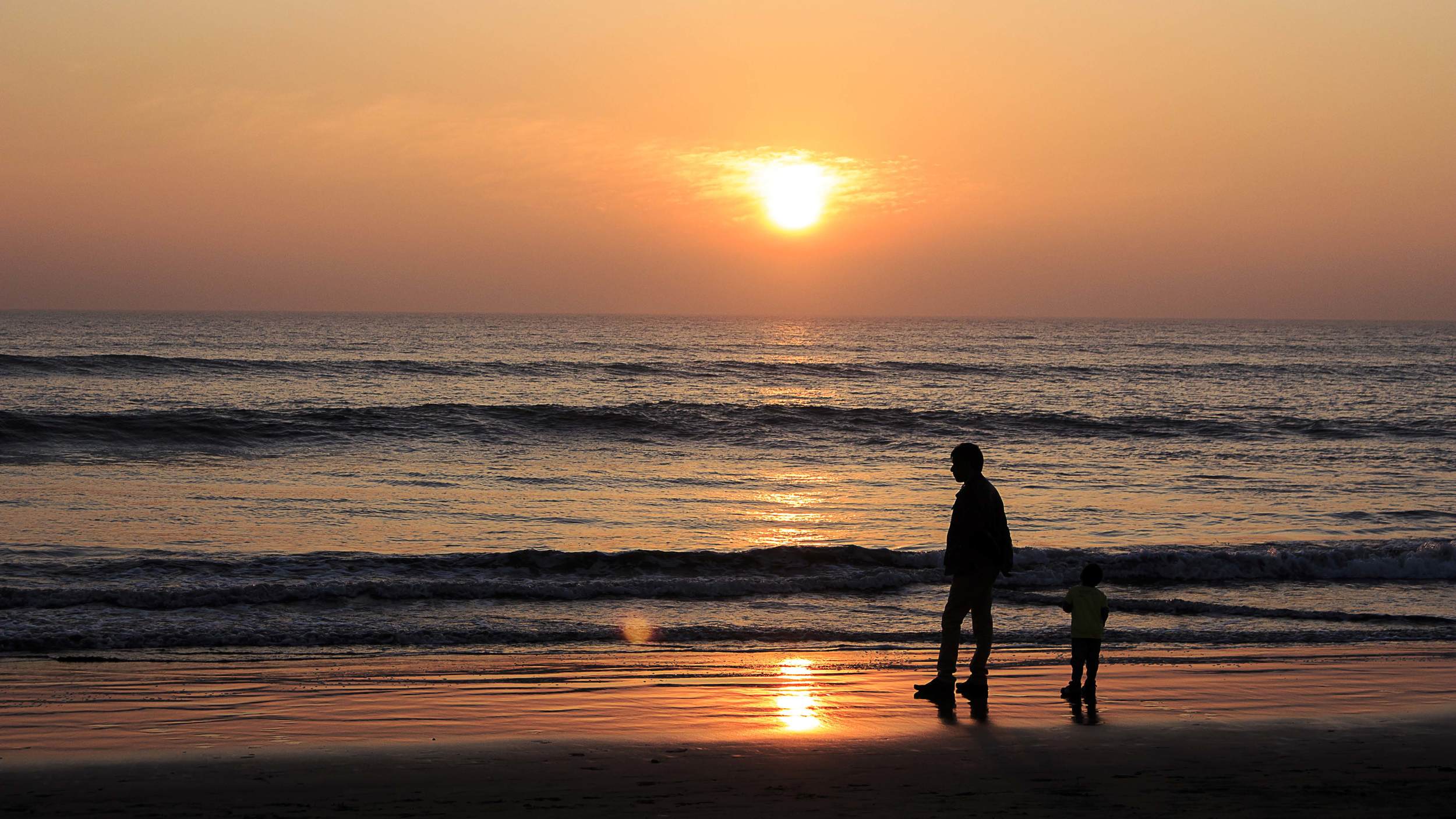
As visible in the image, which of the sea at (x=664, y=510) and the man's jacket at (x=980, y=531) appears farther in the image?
the sea at (x=664, y=510)

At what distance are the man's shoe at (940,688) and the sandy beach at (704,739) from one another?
0.32 feet

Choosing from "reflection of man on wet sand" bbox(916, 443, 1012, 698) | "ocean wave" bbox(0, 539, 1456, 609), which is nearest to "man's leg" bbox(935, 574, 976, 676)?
"reflection of man on wet sand" bbox(916, 443, 1012, 698)

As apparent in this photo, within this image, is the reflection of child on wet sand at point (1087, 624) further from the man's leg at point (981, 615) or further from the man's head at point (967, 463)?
the man's head at point (967, 463)

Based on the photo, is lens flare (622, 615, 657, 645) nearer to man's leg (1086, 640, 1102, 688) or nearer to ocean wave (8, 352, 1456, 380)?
man's leg (1086, 640, 1102, 688)

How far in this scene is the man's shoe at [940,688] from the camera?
711 centimetres

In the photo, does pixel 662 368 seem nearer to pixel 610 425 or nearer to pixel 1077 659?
pixel 610 425

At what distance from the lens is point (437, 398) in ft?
116

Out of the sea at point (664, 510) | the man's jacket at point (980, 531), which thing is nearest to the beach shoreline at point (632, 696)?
the sea at point (664, 510)

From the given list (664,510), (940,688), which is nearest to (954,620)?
(940,688)

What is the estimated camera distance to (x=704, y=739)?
6.22 meters

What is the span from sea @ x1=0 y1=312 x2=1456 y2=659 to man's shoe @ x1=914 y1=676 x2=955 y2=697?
7.87ft

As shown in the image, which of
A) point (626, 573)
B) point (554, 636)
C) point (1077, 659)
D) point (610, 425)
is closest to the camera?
point (1077, 659)

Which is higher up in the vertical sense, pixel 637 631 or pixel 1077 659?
pixel 1077 659

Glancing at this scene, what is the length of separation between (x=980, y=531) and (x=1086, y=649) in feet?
3.82
